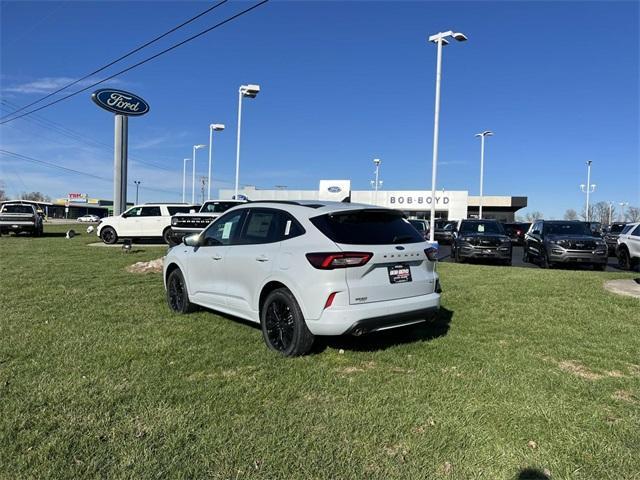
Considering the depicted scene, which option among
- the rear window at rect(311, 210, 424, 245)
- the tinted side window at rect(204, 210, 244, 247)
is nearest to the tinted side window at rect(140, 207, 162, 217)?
the tinted side window at rect(204, 210, 244, 247)

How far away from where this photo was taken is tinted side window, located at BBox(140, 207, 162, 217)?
2311 cm

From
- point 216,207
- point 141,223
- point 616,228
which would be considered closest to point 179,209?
point 141,223

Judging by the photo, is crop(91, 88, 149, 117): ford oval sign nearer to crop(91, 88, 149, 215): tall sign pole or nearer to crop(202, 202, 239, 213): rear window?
crop(91, 88, 149, 215): tall sign pole

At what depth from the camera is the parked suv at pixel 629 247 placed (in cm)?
1499

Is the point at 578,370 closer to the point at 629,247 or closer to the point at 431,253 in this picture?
the point at 431,253

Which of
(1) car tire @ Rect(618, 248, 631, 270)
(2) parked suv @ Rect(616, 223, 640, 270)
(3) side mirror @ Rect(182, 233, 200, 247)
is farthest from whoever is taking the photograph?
(1) car tire @ Rect(618, 248, 631, 270)

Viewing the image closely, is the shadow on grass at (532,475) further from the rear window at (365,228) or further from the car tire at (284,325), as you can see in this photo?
the rear window at (365,228)

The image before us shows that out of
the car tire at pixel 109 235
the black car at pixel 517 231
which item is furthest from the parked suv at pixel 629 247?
the car tire at pixel 109 235

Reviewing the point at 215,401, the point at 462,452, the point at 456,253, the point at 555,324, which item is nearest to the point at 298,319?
the point at 215,401

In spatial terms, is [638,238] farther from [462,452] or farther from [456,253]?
[462,452]

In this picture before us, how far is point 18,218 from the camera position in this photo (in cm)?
2695

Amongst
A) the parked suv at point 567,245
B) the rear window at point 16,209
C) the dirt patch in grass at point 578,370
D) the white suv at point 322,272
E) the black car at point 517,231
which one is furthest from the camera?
the rear window at point 16,209

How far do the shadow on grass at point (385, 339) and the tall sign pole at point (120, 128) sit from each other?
25238 millimetres

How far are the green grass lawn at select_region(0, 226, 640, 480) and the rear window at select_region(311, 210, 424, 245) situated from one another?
125 centimetres
